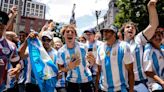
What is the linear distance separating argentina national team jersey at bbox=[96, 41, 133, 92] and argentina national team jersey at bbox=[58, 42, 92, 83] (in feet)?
3.58

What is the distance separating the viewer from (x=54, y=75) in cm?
651

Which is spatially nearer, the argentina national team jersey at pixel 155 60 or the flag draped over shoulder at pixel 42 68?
the argentina national team jersey at pixel 155 60

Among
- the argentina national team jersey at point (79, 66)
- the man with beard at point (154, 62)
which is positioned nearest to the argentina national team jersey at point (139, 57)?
the man with beard at point (154, 62)

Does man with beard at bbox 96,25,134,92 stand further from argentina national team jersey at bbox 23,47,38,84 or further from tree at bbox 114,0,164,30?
tree at bbox 114,0,164,30

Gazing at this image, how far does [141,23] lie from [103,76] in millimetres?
21757

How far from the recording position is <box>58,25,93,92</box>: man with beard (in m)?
7.31

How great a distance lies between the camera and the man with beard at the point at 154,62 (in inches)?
226

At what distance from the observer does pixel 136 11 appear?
28.4m

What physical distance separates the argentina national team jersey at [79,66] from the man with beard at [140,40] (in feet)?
3.24

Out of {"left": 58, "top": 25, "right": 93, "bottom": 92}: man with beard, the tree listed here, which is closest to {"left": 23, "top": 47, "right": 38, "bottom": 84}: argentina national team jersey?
{"left": 58, "top": 25, "right": 93, "bottom": 92}: man with beard

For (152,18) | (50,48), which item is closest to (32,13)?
(50,48)

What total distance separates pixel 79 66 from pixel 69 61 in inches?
11.0

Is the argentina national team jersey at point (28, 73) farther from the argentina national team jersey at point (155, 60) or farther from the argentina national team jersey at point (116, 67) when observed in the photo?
the argentina national team jersey at point (155, 60)

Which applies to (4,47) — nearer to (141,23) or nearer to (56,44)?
(56,44)
